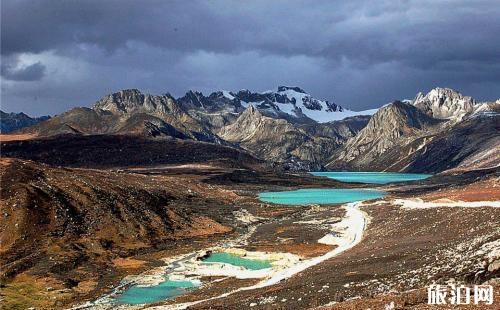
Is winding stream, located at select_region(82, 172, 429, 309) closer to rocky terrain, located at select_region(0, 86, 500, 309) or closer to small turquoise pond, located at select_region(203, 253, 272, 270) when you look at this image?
small turquoise pond, located at select_region(203, 253, 272, 270)

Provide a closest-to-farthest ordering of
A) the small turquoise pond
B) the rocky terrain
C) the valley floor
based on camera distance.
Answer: the valley floor < the rocky terrain < the small turquoise pond

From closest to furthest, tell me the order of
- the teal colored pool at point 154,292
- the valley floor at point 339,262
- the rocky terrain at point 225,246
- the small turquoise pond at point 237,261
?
1. the valley floor at point 339,262
2. the rocky terrain at point 225,246
3. the teal colored pool at point 154,292
4. the small turquoise pond at point 237,261

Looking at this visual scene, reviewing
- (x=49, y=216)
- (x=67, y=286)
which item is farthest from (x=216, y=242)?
(x=67, y=286)

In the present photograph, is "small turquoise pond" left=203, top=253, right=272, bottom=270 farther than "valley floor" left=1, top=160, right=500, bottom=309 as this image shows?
Yes

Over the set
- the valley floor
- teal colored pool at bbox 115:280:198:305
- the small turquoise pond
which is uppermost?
the valley floor

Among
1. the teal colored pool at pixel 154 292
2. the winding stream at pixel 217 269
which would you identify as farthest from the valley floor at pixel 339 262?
the teal colored pool at pixel 154 292

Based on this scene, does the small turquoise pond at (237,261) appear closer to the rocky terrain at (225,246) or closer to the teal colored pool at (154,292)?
the rocky terrain at (225,246)

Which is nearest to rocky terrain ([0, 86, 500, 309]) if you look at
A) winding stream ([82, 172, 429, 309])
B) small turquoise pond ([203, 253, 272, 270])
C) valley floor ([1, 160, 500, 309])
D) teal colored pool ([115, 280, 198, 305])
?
valley floor ([1, 160, 500, 309])
